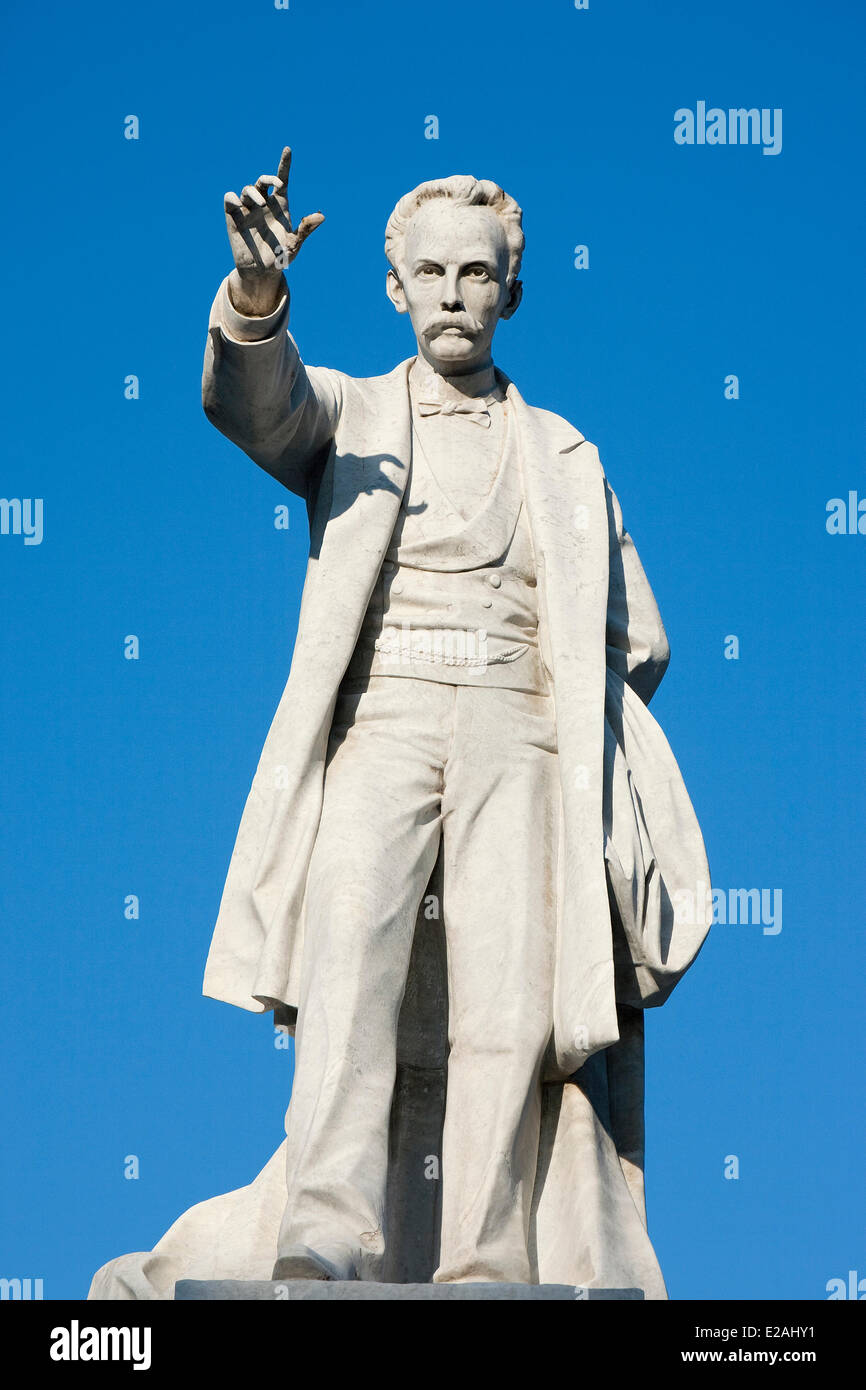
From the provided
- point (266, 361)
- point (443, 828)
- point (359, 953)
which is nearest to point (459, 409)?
point (266, 361)

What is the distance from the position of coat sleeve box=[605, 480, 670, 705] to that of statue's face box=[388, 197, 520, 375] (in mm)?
1046

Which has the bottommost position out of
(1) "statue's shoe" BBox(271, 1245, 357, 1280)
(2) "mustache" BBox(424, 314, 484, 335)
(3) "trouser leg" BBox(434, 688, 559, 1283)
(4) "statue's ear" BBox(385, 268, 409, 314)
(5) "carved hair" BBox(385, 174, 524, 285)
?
(1) "statue's shoe" BBox(271, 1245, 357, 1280)

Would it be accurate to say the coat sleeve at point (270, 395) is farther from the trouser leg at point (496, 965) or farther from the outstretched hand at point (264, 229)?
the trouser leg at point (496, 965)

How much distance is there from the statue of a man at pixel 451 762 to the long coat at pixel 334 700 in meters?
0.01

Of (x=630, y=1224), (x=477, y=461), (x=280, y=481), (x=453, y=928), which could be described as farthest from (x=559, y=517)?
(x=630, y=1224)

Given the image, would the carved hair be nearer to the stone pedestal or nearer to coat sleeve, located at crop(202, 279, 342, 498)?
coat sleeve, located at crop(202, 279, 342, 498)

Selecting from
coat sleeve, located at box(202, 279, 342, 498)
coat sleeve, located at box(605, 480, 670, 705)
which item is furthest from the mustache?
coat sleeve, located at box(605, 480, 670, 705)

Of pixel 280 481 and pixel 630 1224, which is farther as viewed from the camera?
pixel 280 481

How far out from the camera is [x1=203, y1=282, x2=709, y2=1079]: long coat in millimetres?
11023

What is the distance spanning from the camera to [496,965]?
11.0 meters
